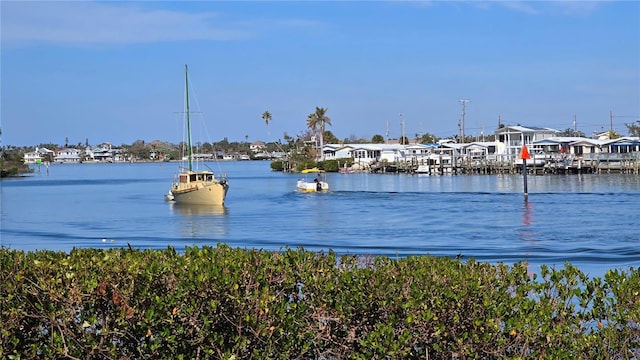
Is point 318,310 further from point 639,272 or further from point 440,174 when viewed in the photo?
point 440,174

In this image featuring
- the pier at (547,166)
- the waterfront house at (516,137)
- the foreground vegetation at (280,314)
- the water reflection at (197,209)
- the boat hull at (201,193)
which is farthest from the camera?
the waterfront house at (516,137)

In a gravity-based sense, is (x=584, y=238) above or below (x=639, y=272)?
below

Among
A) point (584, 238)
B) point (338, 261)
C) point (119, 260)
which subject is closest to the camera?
point (119, 260)

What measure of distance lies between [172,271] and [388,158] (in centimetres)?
13073

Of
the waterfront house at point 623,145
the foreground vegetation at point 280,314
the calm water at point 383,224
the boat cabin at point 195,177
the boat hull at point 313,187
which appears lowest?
the calm water at point 383,224

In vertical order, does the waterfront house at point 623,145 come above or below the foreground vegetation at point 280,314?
above

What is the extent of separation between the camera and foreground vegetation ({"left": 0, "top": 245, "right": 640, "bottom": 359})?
20.1 feet

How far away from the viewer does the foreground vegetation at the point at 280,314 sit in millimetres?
6113

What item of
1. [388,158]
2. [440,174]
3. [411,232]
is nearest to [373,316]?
[411,232]

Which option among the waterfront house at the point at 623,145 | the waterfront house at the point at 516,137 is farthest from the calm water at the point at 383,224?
the waterfront house at the point at 516,137

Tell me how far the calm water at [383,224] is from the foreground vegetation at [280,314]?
10.9 meters

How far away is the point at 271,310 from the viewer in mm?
6145

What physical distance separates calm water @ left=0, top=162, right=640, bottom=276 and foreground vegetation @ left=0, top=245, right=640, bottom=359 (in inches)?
430

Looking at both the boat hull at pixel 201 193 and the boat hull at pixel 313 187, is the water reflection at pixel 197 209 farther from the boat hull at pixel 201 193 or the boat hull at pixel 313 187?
the boat hull at pixel 313 187
